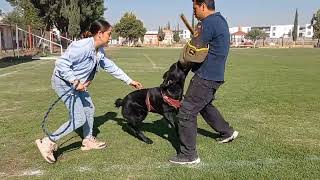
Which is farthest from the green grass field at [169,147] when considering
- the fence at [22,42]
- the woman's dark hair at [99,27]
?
the fence at [22,42]

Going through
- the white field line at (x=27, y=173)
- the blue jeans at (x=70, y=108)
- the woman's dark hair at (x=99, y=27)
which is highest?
the woman's dark hair at (x=99, y=27)

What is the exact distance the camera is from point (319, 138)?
6445mm

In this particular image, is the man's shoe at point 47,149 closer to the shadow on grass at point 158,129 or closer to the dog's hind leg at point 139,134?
the dog's hind leg at point 139,134

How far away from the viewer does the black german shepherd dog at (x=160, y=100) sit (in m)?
5.61

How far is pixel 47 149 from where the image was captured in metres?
5.26

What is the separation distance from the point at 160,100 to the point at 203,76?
96cm

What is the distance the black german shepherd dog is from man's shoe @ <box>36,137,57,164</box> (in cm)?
130

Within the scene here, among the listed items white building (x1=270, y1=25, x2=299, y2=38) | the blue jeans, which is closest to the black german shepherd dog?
the blue jeans

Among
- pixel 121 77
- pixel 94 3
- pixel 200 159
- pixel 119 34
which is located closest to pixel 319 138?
pixel 200 159

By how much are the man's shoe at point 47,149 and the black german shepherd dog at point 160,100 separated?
1.30m

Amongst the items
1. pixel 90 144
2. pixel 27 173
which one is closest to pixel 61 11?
pixel 90 144

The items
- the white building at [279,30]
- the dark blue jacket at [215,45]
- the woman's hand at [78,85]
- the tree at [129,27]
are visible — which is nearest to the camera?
the dark blue jacket at [215,45]

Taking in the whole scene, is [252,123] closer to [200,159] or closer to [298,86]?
[200,159]

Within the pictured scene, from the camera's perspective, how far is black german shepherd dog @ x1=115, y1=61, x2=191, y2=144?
5609mm
